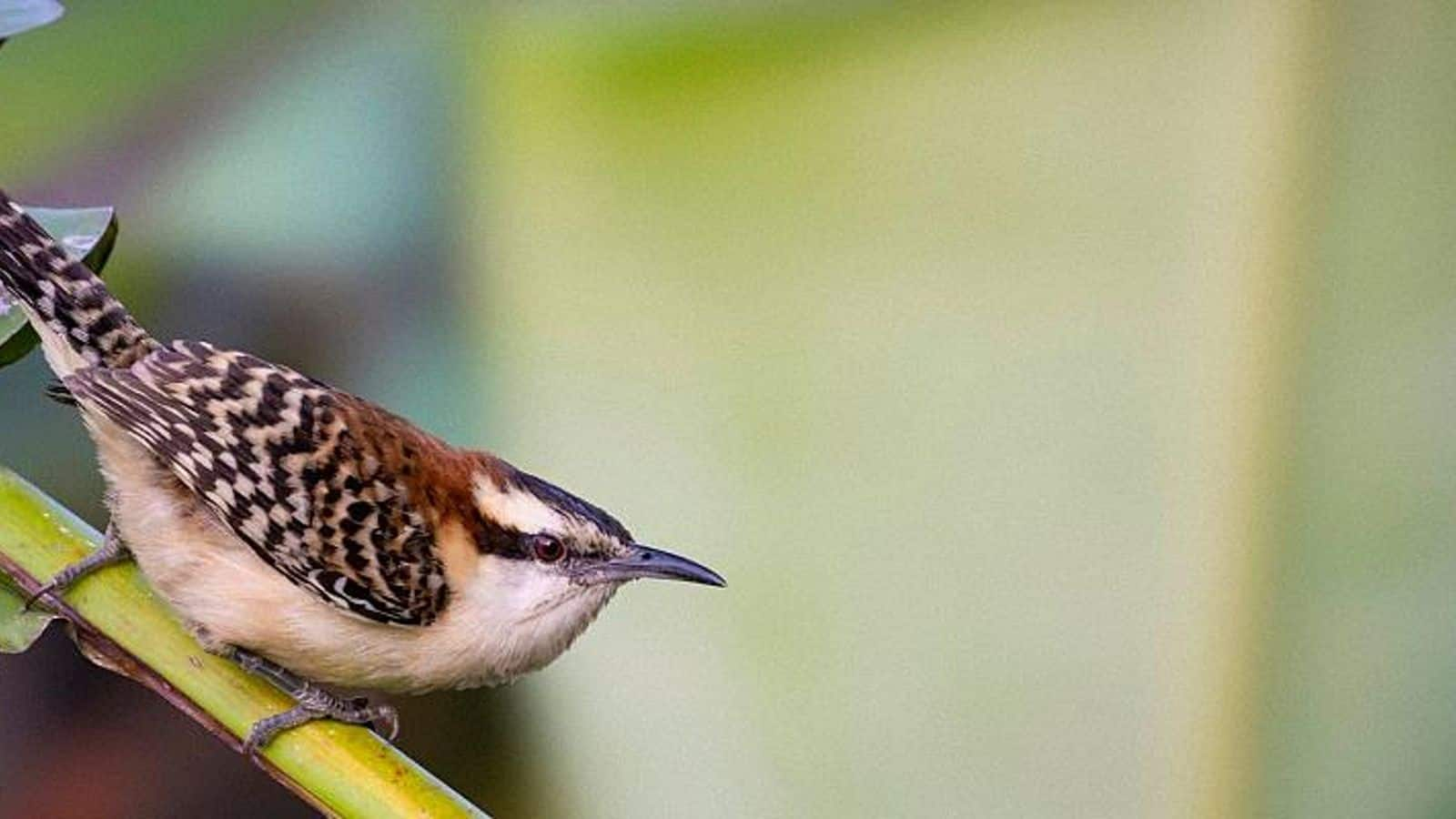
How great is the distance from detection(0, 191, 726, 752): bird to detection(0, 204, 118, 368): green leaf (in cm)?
12

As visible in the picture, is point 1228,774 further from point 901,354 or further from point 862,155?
point 862,155

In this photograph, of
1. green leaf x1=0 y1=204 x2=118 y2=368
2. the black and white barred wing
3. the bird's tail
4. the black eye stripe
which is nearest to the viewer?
green leaf x1=0 y1=204 x2=118 y2=368

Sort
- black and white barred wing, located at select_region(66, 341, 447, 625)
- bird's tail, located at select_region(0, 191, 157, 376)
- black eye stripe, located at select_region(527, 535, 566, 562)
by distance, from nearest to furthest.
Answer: bird's tail, located at select_region(0, 191, 157, 376), black and white barred wing, located at select_region(66, 341, 447, 625), black eye stripe, located at select_region(527, 535, 566, 562)

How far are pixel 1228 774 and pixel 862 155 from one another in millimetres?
599

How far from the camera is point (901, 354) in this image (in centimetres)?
173

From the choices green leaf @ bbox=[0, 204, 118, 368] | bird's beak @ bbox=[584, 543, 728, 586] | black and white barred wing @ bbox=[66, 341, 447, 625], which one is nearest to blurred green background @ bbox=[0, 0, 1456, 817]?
bird's beak @ bbox=[584, 543, 728, 586]

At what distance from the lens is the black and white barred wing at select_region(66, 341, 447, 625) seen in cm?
151

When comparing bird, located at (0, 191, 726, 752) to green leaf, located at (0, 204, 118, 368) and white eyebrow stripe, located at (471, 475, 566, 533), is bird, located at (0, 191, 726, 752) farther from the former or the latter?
green leaf, located at (0, 204, 118, 368)

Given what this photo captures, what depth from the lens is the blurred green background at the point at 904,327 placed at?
1.56 m

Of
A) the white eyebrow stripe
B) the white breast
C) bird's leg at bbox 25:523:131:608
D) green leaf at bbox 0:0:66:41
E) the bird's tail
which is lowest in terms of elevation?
the white breast

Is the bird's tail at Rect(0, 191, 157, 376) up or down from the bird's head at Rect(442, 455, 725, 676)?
up

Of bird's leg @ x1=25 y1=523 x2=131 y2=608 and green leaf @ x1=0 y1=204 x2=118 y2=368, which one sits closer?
bird's leg @ x1=25 y1=523 x2=131 y2=608

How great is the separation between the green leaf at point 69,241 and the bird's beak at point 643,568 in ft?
1.61

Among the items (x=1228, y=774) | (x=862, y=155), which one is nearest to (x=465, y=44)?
(x=862, y=155)
